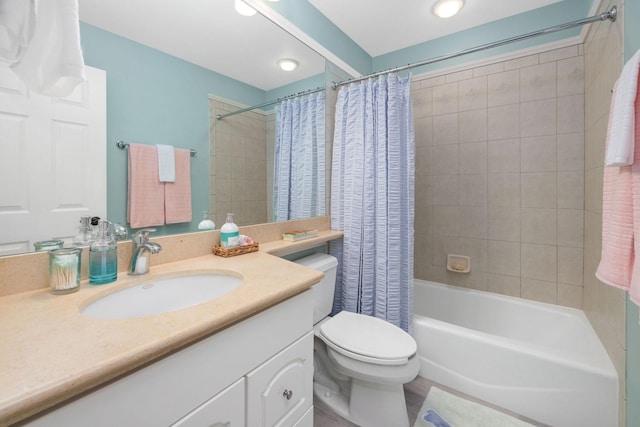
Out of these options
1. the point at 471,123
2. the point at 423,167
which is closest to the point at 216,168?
the point at 423,167

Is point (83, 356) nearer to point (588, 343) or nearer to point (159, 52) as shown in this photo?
point (159, 52)

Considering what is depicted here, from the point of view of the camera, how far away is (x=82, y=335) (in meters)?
0.53

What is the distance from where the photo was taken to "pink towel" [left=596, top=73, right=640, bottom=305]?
80 cm

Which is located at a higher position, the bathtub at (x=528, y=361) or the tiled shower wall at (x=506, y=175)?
the tiled shower wall at (x=506, y=175)

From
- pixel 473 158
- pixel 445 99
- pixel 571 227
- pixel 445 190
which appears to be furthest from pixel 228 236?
pixel 571 227

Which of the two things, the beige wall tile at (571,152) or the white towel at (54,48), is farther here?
the beige wall tile at (571,152)

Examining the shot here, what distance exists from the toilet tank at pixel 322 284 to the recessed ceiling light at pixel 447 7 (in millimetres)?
1840

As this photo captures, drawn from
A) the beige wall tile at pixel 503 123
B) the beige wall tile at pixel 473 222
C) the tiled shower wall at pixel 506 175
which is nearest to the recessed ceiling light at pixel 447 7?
the tiled shower wall at pixel 506 175

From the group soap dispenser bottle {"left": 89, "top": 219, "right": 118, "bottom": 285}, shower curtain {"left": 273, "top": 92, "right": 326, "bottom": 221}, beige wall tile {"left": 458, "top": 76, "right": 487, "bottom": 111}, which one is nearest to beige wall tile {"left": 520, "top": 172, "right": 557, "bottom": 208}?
beige wall tile {"left": 458, "top": 76, "right": 487, "bottom": 111}

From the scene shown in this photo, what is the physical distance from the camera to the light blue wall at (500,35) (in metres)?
1.83

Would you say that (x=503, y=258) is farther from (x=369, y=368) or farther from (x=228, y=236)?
(x=228, y=236)

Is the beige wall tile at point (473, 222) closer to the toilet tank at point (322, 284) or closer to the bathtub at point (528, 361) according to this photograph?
the bathtub at point (528, 361)

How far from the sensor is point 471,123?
2.17m

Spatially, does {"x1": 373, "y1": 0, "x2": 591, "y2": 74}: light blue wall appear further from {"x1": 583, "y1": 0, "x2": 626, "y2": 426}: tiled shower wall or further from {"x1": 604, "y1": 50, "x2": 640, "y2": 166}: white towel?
{"x1": 604, "y1": 50, "x2": 640, "y2": 166}: white towel
